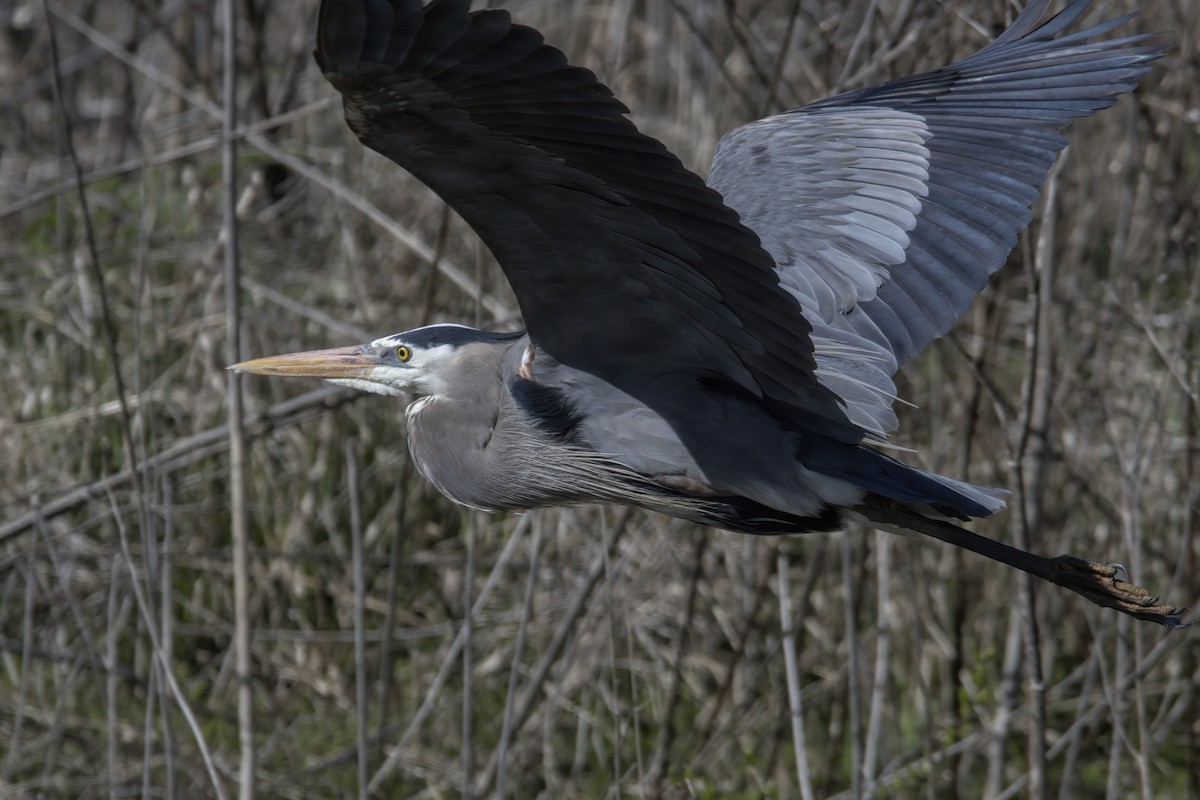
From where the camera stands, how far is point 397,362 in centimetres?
294

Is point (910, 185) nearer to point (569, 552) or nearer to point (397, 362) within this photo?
point (397, 362)

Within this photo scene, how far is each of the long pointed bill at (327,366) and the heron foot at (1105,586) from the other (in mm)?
1403

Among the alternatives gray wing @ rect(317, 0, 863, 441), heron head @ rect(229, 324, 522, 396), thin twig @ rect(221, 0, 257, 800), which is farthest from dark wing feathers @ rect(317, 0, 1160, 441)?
thin twig @ rect(221, 0, 257, 800)

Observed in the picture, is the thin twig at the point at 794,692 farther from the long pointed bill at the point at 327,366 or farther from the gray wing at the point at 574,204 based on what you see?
the long pointed bill at the point at 327,366

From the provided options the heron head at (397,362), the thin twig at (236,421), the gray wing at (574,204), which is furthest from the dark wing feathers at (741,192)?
the thin twig at (236,421)

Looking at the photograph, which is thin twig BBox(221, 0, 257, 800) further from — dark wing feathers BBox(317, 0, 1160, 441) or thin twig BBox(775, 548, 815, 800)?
thin twig BBox(775, 548, 815, 800)

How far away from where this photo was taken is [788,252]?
285cm

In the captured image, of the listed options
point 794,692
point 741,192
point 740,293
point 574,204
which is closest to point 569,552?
point 794,692

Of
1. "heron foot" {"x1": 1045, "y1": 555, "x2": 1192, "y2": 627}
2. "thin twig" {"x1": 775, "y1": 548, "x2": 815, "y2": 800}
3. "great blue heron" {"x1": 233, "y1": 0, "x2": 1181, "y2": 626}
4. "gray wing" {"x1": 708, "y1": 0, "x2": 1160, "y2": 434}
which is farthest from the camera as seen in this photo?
"thin twig" {"x1": 775, "y1": 548, "x2": 815, "y2": 800}

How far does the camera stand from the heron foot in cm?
256

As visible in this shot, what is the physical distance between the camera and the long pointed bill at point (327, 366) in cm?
296

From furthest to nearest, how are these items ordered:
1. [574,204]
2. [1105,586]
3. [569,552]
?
[569,552] < [1105,586] < [574,204]

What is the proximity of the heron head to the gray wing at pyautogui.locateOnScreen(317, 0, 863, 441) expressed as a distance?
0.31 m

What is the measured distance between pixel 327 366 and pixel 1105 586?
5.20 ft
